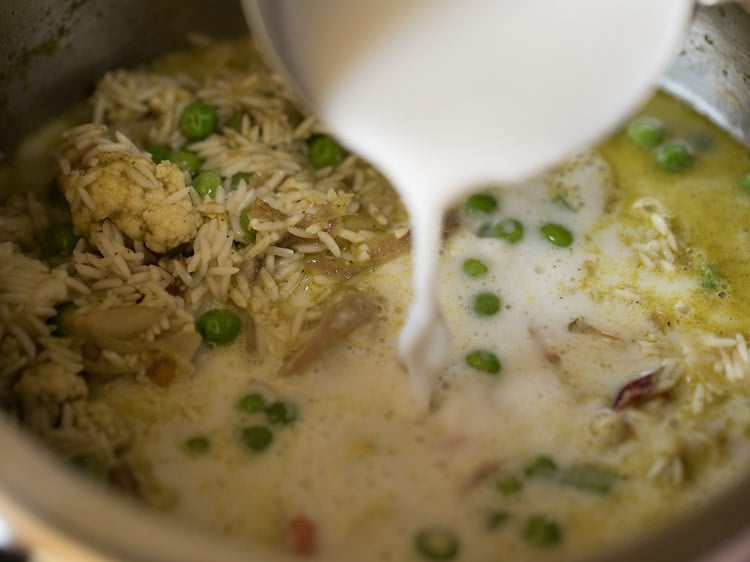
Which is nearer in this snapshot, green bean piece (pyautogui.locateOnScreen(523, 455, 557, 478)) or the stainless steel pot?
the stainless steel pot

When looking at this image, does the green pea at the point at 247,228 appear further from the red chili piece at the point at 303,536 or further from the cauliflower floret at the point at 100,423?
the red chili piece at the point at 303,536

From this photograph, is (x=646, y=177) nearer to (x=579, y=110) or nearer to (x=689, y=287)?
(x=689, y=287)

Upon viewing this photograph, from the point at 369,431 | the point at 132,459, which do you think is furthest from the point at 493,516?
the point at 132,459

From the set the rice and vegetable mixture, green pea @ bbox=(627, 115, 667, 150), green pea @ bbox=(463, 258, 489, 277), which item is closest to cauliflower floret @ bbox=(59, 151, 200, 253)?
the rice and vegetable mixture

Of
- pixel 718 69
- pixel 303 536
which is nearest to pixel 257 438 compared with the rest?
pixel 303 536

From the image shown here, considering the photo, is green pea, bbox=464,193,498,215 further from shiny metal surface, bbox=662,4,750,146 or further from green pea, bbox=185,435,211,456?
green pea, bbox=185,435,211,456

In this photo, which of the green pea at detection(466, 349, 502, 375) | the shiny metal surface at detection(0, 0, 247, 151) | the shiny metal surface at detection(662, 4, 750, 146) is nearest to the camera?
the green pea at detection(466, 349, 502, 375)
